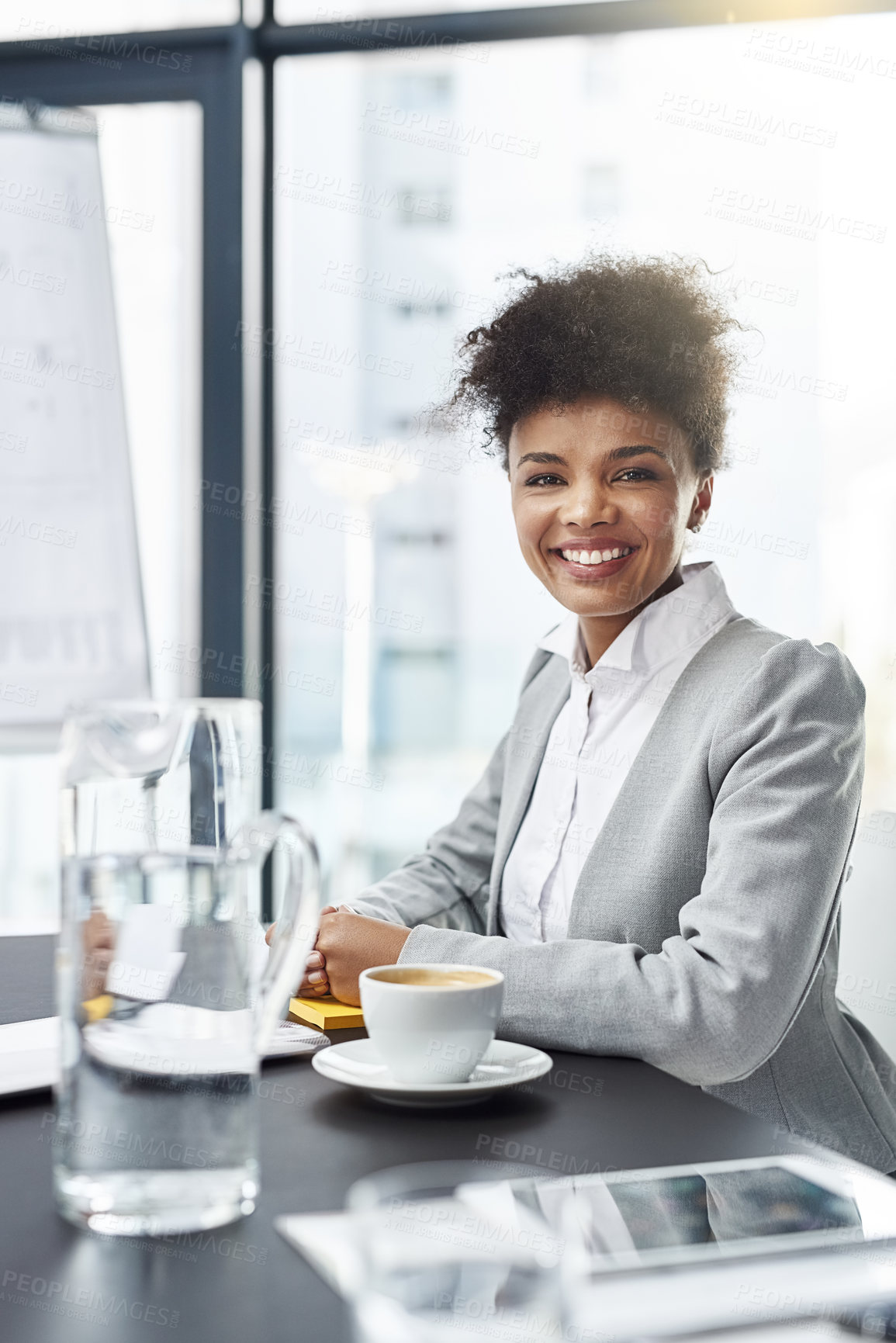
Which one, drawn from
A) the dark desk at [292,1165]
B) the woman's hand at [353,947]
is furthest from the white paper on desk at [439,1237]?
the woman's hand at [353,947]

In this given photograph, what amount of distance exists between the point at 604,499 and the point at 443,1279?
1.12 m

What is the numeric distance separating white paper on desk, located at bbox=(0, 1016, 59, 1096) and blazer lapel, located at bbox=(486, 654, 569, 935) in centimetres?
67

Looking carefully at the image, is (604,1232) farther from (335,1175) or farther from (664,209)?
(664,209)

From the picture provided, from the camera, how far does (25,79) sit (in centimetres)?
280

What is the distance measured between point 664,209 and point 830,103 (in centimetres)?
36

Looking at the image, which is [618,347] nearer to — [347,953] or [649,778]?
[649,778]

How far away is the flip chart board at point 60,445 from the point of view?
2.78 metres

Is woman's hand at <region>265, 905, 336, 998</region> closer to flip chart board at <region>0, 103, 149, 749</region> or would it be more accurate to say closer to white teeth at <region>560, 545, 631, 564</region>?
white teeth at <region>560, 545, 631, 564</region>

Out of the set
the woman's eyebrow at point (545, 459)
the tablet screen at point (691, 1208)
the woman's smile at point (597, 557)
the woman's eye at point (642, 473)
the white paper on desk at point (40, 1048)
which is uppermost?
the woman's eyebrow at point (545, 459)

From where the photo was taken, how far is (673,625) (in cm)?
146

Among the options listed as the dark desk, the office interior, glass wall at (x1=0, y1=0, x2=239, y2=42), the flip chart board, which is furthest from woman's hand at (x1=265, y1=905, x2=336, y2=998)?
glass wall at (x1=0, y1=0, x2=239, y2=42)

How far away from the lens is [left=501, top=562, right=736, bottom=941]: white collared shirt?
1.44 metres

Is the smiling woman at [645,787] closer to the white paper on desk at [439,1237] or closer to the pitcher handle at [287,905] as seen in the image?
the pitcher handle at [287,905]

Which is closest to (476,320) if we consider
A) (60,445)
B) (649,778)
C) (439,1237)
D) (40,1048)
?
(60,445)
